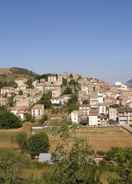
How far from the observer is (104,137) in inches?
1344

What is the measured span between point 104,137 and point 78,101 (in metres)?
18.1

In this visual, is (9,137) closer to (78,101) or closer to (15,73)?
Answer: (78,101)

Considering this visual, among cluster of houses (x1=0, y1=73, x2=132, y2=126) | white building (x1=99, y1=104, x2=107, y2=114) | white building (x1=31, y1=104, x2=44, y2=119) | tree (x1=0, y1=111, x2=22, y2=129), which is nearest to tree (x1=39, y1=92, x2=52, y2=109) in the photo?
cluster of houses (x1=0, y1=73, x2=132, y2=126)

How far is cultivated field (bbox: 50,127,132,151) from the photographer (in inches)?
1202

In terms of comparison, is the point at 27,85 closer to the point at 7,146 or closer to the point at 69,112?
the point at 69,112

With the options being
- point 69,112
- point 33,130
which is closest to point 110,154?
point 33,130

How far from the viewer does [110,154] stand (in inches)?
936

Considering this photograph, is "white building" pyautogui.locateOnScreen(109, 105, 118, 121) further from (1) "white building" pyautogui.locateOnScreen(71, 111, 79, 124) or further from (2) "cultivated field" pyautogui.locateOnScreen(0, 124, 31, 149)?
(2) "cultivated field" pyautogui.locateOnScreen(0, 124, 31, 149)

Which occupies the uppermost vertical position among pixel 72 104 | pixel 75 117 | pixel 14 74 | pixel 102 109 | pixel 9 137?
pixel 14 74

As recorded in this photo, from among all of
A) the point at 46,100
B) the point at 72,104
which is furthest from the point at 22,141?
the point at 46,100

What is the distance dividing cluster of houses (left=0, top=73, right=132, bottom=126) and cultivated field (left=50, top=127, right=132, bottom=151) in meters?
4.79

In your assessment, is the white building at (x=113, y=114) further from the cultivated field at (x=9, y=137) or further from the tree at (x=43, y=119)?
the cultivated field at (x=9, y=137)

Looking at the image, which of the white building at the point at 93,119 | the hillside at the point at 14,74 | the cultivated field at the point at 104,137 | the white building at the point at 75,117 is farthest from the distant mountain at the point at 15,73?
the cultivated field at the point at 104,137

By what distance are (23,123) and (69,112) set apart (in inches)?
234
